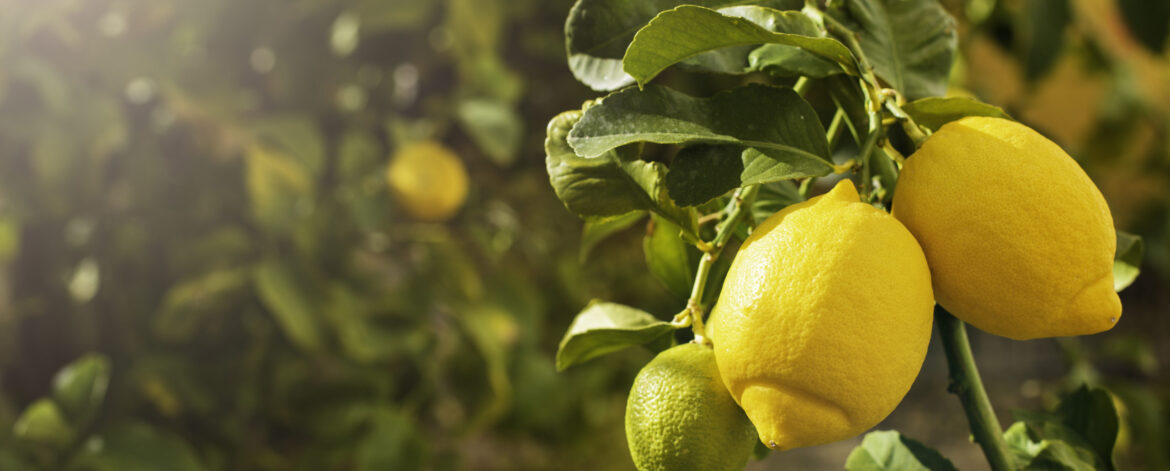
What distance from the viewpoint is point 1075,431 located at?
0.32 metres

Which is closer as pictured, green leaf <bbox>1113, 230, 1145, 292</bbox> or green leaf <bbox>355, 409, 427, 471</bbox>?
green leaf <bbox>1113, 230, 1145, 292</bbox>

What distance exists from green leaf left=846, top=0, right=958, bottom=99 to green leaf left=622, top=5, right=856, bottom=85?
74 mm

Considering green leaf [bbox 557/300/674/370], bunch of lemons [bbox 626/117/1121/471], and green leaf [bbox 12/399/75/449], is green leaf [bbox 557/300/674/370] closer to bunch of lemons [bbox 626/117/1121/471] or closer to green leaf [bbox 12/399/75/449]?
bunch of lemons [bbox 626/117/1121/471]

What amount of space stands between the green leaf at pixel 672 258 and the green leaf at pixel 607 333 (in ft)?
0.06

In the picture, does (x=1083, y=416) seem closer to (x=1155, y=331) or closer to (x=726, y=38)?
(x=726, y=38)

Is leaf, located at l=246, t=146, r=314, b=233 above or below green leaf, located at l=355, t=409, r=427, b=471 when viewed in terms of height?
above

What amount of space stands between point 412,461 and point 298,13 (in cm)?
53

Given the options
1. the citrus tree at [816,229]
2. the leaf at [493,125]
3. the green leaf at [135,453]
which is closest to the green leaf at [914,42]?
the citrus tree at [816,229]

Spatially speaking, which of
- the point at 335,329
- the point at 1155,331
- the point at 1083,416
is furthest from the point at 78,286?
the point at 1155,331

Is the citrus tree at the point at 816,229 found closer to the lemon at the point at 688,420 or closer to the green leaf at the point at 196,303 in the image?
the lemon at the point at 688,420

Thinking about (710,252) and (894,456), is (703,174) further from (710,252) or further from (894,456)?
(894,456)

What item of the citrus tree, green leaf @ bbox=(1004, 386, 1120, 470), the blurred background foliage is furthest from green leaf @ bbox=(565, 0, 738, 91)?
the blurred background foliage

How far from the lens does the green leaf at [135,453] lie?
26.4 inches

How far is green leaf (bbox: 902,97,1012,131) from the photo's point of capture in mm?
248
